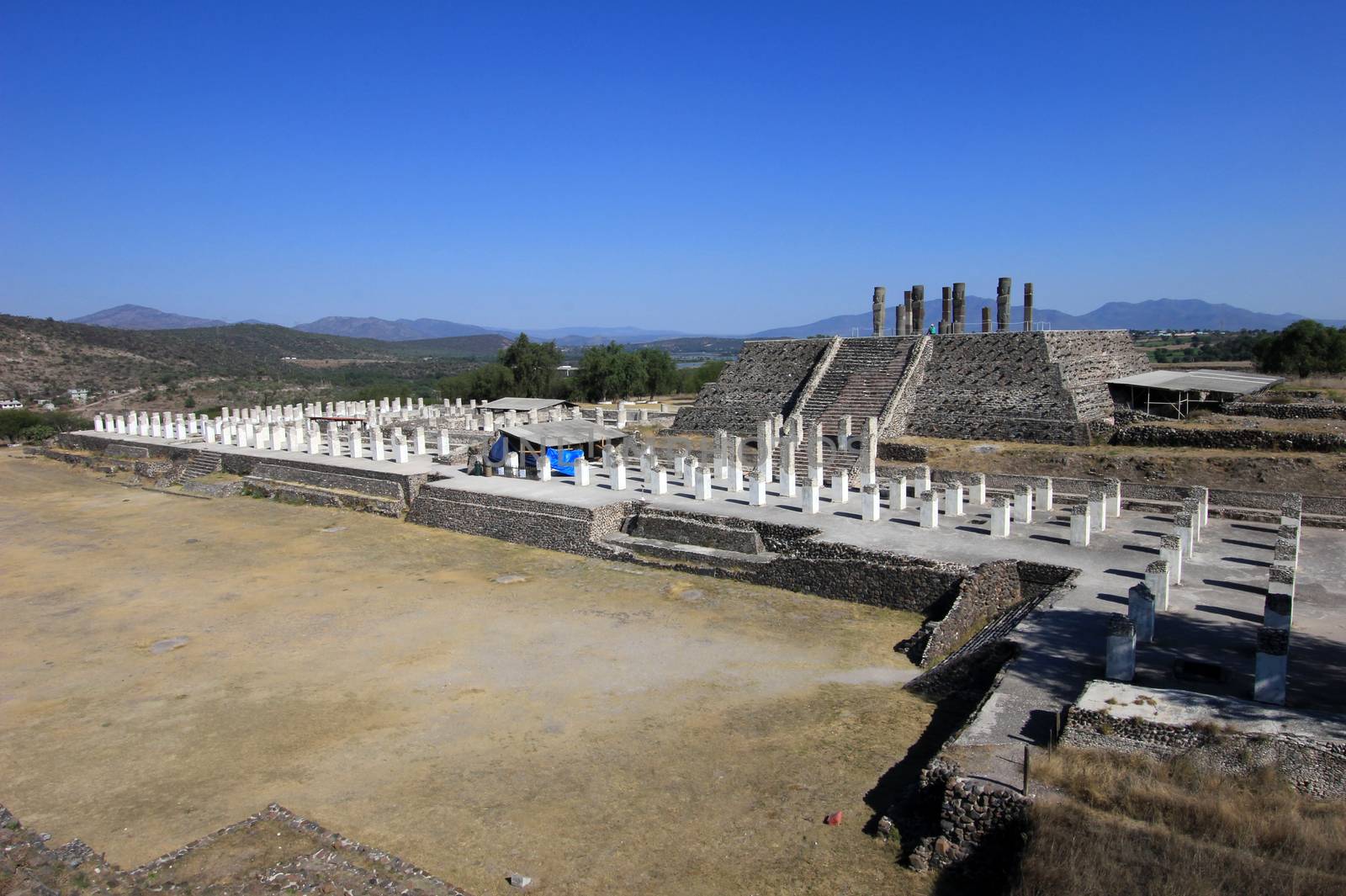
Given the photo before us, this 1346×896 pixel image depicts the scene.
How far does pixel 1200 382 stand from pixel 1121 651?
18.1 meters

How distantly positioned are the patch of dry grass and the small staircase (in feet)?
96.2

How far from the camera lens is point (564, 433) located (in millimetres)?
24781

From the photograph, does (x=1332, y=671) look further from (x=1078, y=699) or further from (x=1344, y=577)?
(x=1344, y=577)

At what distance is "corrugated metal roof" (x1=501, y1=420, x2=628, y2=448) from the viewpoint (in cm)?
2392

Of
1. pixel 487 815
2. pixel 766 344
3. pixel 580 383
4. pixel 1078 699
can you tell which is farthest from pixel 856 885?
pixel 580 383

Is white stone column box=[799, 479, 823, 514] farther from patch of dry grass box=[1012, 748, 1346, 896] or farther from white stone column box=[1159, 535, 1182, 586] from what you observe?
patch of dry grass box=[1012, 748, 1346, 896]

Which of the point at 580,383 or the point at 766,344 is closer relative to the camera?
the point at 766,344

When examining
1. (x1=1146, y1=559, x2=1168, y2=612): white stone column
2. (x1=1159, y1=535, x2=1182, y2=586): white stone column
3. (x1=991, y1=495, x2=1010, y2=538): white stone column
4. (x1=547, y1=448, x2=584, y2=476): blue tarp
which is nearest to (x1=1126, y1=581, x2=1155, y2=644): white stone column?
(x1=1146, y1=559, x2=1168, y2=612): white stone column

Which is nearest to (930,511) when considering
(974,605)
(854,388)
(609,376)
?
(974,605)

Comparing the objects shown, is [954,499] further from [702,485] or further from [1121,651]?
[1121,651]

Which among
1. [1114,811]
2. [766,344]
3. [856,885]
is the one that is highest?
[766,344]

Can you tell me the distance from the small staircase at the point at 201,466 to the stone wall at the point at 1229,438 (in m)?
27.8

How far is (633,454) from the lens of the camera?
26.2m

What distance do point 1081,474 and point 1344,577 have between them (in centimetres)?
696
